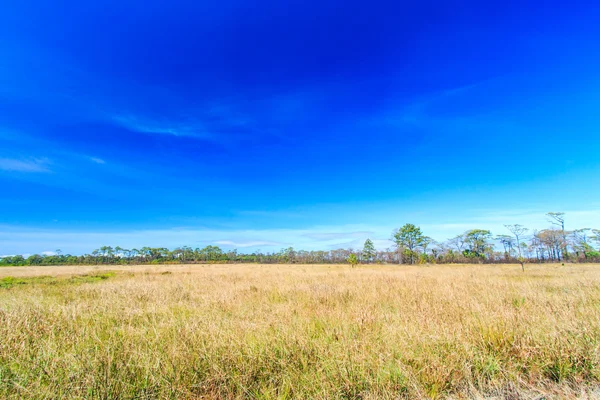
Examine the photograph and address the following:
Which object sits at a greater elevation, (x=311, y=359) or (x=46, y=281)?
(x=311, y=359)

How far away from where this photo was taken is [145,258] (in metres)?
91.7

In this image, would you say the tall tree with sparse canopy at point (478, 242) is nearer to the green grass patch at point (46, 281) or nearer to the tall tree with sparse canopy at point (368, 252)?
the tall tree with sparse canopy at point (368, 252)

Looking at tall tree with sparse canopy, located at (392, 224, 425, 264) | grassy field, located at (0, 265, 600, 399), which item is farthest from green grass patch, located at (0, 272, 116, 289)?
tall tree with sparse canopy, located at (392, 224, 425, 264)

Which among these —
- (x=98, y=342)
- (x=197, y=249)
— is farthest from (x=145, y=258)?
(x=98, y=342)

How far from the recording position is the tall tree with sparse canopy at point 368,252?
72.6 metres

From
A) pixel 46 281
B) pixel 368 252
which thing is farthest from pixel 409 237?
pixel 46 281

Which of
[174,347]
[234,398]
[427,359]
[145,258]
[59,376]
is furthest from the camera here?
[145,258]

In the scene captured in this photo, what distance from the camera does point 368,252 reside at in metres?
75.2

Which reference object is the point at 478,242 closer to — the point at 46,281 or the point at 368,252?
the point at 368,252

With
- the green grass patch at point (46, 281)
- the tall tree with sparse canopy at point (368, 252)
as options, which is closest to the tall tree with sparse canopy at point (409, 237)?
the tall tree with sparse canopy at point (368, 252)

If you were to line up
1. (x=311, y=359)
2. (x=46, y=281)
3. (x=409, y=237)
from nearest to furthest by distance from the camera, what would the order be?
(x=311, y=359), (x=46, y=281), (x=409, y=237)

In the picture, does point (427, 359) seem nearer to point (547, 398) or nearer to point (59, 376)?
point (547, 398)

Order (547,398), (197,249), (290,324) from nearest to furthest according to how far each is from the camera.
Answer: (547,398) < (290,324) < (197,249)

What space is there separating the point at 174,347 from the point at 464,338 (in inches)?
155
